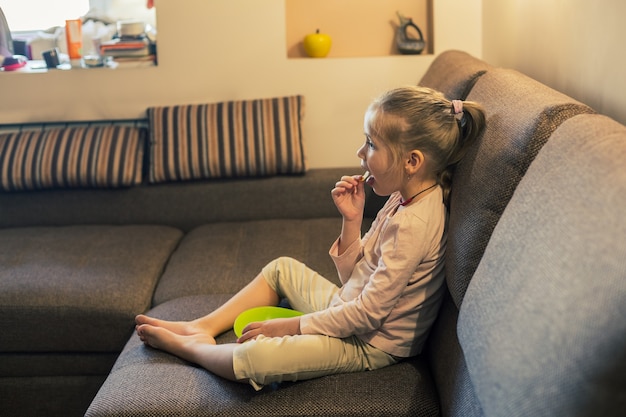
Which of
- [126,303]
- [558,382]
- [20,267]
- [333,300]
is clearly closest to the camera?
[558,382]

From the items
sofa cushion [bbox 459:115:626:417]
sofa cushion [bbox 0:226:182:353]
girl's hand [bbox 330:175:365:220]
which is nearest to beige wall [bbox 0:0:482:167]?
sofa cushion [bbox 0:226:182:353]

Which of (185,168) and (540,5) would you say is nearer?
(540,5)

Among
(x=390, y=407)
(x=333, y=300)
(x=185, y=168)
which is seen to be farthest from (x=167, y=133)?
(x=390, y=407)

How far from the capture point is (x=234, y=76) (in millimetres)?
3209

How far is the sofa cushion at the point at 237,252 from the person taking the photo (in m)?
2.32

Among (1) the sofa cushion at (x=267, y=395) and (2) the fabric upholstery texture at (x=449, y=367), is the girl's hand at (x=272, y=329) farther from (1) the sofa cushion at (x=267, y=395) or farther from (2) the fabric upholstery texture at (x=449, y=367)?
(2) the fabric upholstery texture at (x=449, y=367)

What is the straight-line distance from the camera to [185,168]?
9.63 ft

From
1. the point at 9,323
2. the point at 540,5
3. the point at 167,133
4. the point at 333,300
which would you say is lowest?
the point at 9,323

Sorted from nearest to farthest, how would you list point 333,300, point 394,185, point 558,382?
point 558,382
point 394,185
point 333,300

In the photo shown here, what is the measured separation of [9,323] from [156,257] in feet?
1.70

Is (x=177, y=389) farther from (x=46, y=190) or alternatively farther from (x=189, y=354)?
(x=46, y=190)

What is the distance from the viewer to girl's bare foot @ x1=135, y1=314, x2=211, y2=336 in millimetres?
1938

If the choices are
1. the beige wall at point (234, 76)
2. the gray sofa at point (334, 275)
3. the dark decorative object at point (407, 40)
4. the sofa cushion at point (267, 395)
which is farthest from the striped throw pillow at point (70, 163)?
the sofa cushion at point (267, 395)

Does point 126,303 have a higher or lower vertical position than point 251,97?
lower
